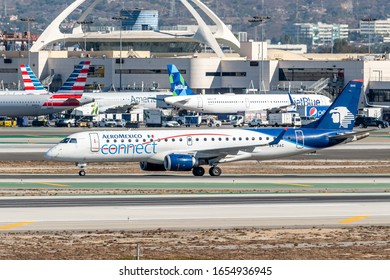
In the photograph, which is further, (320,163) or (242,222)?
(320,163)

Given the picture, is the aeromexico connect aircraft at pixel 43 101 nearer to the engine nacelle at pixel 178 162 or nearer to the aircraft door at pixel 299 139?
the aircraft door at pixel 299 139

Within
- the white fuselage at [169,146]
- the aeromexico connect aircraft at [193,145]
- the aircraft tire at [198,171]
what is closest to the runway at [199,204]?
the aircraft tire at [198,171]

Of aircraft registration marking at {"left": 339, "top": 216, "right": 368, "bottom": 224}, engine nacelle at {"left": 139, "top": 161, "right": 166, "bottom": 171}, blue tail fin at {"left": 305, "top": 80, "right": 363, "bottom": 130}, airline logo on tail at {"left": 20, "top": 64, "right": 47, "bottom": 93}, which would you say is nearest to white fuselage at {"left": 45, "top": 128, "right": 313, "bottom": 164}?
engine nacelle at {"left": 139, "top": 161, "right": 166, "bottom": 171}

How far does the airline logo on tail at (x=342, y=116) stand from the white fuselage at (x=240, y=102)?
78969 millimetres

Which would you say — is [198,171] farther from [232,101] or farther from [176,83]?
[232,101]

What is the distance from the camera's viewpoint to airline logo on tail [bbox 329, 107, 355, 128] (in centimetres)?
8156


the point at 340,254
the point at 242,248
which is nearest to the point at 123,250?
the point at 242,248

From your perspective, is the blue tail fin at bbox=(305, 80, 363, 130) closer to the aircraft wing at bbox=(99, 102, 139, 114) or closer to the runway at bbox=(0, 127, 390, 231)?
the runway at bbox=(0, 127, 390, 231)

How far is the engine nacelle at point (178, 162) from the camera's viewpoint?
Answer: 75.0 metres

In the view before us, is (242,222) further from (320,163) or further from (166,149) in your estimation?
(320,163)

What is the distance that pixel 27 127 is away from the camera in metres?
147

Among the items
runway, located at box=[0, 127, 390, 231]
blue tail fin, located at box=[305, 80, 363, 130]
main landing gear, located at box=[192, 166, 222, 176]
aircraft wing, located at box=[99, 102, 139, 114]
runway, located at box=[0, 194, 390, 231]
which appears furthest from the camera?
aircraft wing, located at box=[99, 102, 139, 114]

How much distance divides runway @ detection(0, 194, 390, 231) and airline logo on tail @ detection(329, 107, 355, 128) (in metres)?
18.1

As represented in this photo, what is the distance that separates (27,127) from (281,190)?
84558mm
